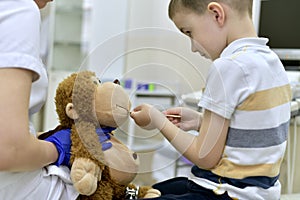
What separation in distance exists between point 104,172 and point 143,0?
98.0 inches

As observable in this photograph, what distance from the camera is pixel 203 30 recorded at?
823 mm

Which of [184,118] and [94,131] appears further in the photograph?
[184,118]

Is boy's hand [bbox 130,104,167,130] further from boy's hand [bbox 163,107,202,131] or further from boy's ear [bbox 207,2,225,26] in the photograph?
boy's ear [bbox 207,2,225,26]

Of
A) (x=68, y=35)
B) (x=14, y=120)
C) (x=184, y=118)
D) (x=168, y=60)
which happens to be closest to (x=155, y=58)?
(x=168, y=60)

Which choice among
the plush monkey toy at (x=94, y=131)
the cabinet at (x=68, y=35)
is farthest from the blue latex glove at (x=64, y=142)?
the cabinet at (x=68, y=35)

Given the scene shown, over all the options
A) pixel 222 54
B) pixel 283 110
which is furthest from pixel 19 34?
pixel 283 110

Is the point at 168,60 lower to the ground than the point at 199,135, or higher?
higher

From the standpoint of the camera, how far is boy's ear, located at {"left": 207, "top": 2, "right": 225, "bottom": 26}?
0.80m

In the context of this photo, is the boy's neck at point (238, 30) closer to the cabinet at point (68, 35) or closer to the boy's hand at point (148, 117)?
the boy's hand at point (148, 117)

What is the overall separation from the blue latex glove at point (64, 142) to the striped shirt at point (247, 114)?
0.20 metres

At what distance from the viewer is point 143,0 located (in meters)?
3.06

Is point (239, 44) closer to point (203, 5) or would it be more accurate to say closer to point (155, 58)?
point (203, 5)

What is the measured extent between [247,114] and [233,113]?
27 millimetres

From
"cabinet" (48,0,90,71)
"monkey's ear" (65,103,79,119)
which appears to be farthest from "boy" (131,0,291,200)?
"cabinet" (48,0,90,71)
